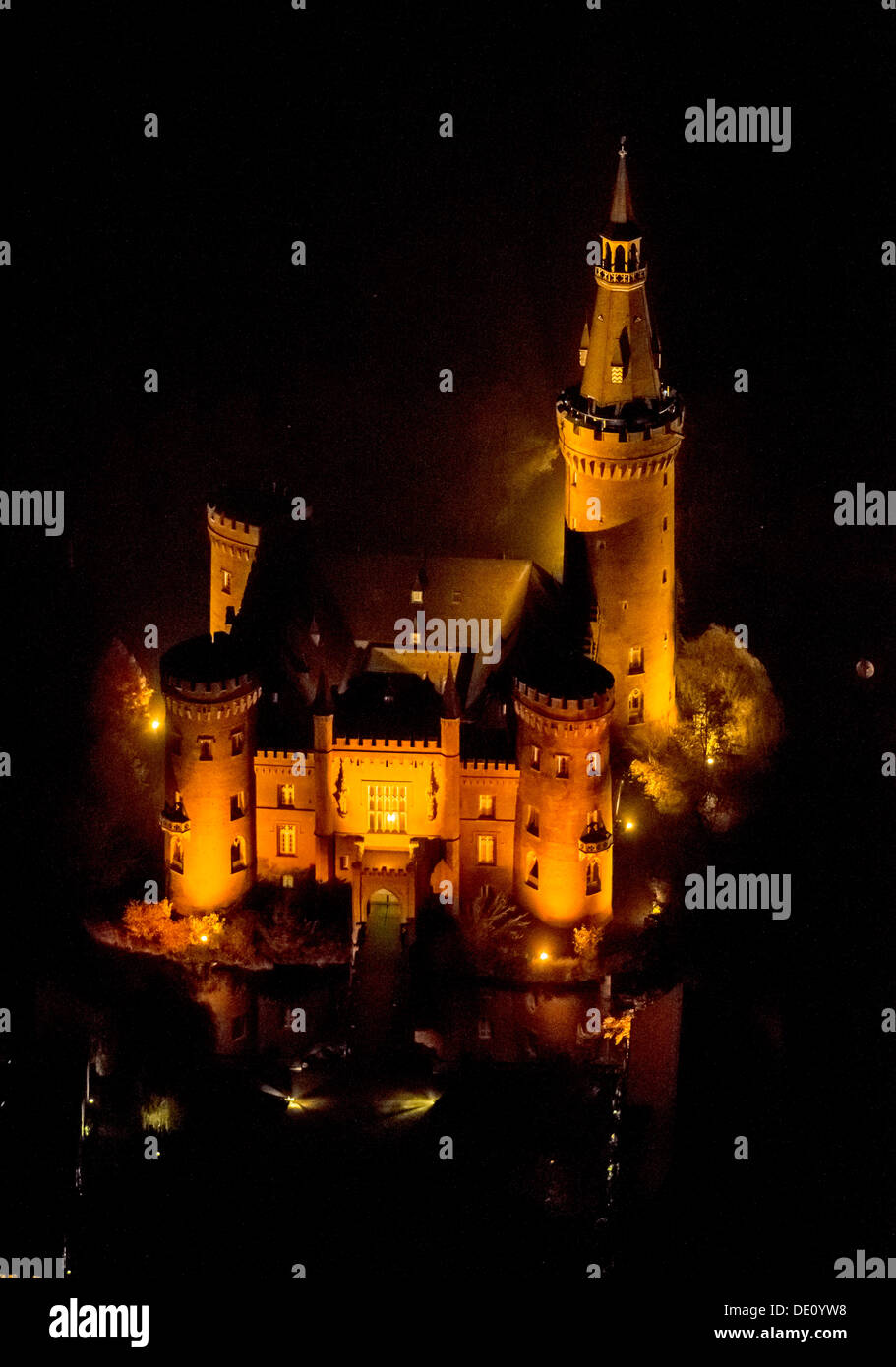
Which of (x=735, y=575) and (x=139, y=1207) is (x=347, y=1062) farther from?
(x=735, y=575)

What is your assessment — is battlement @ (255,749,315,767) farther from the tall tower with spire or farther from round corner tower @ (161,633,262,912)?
the tall tower with spire

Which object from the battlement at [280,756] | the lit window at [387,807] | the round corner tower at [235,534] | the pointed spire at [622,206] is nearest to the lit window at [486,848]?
the lit window at [387,807]

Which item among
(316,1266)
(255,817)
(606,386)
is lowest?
(316,1266)

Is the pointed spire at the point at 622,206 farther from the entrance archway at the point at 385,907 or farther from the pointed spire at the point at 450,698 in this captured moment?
the entrance archway at the point at 385,907

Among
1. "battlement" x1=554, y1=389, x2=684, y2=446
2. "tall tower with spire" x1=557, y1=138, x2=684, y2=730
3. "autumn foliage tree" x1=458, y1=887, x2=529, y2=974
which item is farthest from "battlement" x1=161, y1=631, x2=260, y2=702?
"battlement" x1=554, y1=389, x2=684, y2=446

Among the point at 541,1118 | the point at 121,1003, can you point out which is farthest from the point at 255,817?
the point at 541,1118

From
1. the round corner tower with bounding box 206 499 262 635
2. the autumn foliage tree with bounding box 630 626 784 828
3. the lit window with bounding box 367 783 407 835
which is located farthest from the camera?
the round corner tower with bounding box 206 499 262 635
